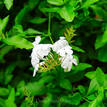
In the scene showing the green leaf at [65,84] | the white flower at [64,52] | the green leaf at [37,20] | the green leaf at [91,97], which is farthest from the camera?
the green leaf at [37,20]

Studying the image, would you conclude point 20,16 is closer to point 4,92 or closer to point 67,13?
point 67,13

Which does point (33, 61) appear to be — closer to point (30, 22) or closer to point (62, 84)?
point (62, 84)

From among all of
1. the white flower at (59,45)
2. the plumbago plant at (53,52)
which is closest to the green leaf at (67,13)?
the plumbago plant at (53,52)

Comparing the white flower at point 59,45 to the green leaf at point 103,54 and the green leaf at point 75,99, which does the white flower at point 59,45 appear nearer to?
the green leaf at point 75,99

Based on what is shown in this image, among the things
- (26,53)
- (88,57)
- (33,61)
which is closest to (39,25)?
(26,53)

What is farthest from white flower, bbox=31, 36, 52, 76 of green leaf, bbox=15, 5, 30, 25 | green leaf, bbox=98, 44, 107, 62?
green leaf, bbox=98, 44, 107, 62

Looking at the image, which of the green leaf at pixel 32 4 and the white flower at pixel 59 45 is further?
the green leaf at pixel 32 4

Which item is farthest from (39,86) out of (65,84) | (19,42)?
(19,42)

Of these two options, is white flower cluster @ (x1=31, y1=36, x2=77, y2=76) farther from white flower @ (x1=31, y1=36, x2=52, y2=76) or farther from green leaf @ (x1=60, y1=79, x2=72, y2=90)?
Result: green leaf @ (x1=60, y1=79, x2=72, y2=90)
